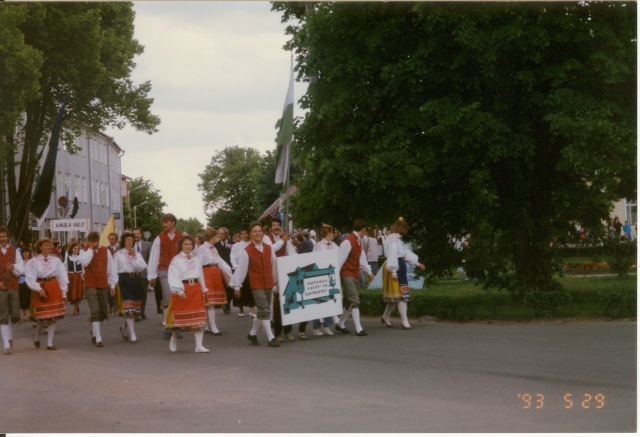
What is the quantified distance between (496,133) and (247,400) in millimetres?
10625

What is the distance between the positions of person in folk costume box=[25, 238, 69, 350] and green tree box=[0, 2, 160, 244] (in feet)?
58.9

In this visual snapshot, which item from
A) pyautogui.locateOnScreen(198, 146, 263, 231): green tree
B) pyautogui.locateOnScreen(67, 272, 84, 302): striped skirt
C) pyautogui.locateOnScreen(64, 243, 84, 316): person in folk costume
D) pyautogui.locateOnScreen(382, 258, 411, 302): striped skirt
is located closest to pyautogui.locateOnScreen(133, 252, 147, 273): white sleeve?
pyautogui.locateOnScreen(382, 258, 411, 302): striped skirt

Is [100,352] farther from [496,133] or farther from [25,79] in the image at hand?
[25,79]

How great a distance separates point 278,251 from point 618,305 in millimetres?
5945

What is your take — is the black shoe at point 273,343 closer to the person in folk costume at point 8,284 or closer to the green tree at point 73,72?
the person in folk costume at point 8,284

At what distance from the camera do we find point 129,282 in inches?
759

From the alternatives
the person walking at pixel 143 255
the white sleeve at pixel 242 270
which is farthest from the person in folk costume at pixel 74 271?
the white sleeve at pixel 242 270

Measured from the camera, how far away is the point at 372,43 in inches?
816

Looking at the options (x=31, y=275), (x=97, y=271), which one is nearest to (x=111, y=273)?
(x=97, y=271)

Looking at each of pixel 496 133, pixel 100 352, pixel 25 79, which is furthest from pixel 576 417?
pixel 25 79

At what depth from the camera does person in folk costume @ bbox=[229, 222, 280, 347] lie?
17453mm

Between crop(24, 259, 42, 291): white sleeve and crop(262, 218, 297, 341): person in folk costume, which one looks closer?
crop(24, 259, 42, 291): white sleeve
